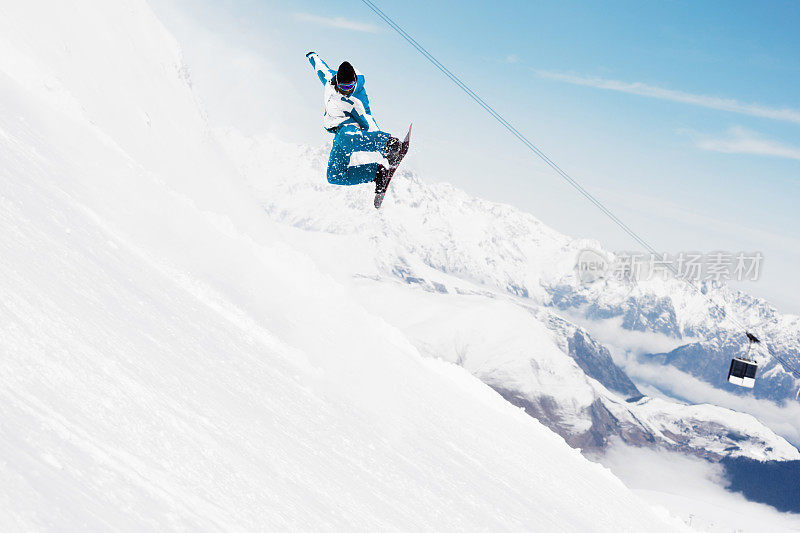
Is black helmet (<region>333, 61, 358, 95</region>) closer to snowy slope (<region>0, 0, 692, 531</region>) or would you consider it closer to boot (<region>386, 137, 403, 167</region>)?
boot (<region>386, 137, 403, 167</region>)

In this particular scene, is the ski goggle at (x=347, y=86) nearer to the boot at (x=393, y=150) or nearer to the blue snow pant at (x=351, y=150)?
the blue snow pant at (x=351, y=150)

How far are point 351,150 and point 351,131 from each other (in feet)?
1.51

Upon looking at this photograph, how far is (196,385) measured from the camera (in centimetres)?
789

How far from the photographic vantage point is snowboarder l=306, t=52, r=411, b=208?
11.5 meters

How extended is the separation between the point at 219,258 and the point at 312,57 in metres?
6.94

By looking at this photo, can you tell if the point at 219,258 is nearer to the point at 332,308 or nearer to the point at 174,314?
the point at 332,308

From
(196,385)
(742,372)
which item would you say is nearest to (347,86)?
(196,385)

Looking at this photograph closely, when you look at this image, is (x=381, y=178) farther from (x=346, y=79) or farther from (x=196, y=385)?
(x=196, y=385)

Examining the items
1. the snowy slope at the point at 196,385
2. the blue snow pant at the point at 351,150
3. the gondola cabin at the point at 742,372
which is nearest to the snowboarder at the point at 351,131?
the blue snow pant at the point at 351,150

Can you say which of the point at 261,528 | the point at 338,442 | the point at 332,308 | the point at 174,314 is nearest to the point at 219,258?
the point at 332,308

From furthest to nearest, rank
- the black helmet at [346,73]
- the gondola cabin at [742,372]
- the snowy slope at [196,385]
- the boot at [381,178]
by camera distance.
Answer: the gondola cabin at [742,372]
the boot at [381,178]
the black helmet at [346,73]
the snowy slope at [196,385]

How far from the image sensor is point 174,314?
10.0 meters

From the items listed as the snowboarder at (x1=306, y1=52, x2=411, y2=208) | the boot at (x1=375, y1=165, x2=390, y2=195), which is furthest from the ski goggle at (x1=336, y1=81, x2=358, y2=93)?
the boot at (x1=375, y1=165, x2=390, y2=195)

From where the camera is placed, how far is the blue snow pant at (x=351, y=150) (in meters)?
11.7
